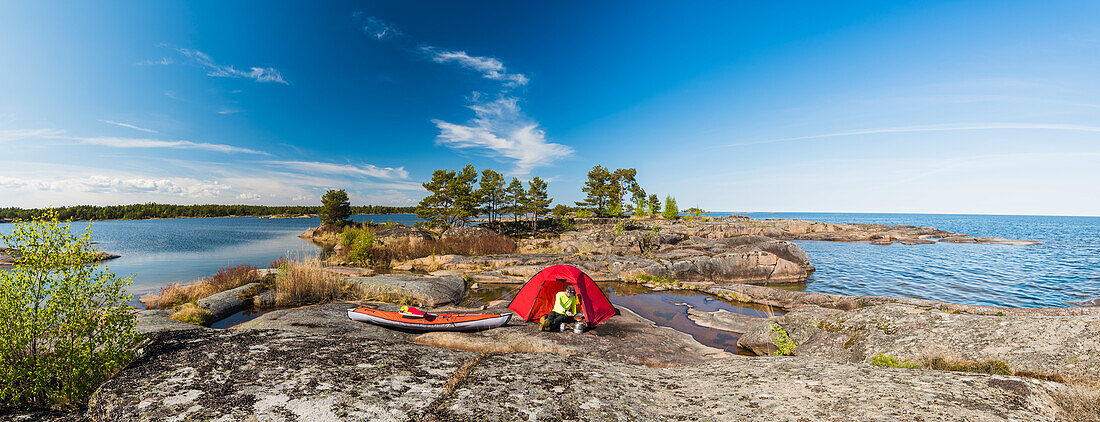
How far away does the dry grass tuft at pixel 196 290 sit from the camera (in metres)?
14.8

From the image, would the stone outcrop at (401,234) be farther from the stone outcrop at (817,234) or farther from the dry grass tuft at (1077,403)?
the dry grass tuft at (1077,403)

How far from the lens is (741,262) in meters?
23.9

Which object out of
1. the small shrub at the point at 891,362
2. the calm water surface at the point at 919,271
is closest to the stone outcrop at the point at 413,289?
the calm water surface at the point at 919,271

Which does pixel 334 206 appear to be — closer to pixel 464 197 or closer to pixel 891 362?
pixel 464 197

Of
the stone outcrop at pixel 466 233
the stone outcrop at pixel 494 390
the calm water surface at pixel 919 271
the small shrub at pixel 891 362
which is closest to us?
the stone outcrop at pixel 494 390

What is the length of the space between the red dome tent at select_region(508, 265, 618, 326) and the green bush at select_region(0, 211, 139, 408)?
8.03 m

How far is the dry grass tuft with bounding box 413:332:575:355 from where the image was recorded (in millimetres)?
8414

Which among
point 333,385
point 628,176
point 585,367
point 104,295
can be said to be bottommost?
point 585,367

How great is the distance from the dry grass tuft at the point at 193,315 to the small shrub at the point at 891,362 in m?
18.5

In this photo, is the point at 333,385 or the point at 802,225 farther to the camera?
the point at 802,225

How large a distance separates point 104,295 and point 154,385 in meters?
2.07

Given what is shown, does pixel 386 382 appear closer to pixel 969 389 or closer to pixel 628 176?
pixel 969 389

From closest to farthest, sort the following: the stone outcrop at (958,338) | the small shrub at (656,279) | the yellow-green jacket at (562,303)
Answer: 1. the stone outcrop at (958,338)
2. the yellow-green jacket at (562,303)
3. the small shrub at (656,279)

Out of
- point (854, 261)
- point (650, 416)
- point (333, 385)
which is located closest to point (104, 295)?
point (333, 385)
